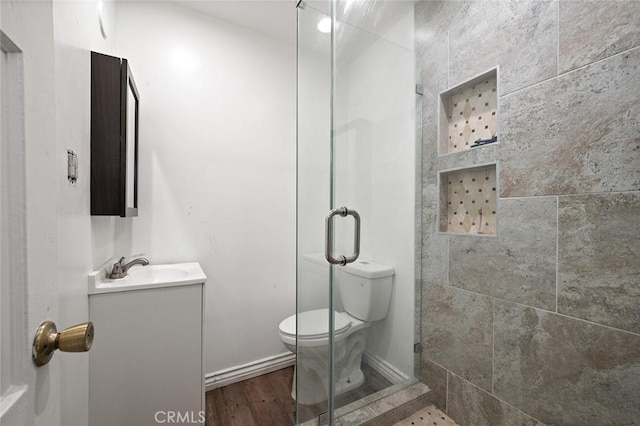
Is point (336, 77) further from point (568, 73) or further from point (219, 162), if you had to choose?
point (219, 162)

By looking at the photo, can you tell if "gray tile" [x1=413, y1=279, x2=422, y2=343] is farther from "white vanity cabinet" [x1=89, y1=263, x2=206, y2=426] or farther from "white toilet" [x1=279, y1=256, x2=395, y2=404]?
"white vanity cabinet" [x1=89, y1=263, x2=206, y2=426]

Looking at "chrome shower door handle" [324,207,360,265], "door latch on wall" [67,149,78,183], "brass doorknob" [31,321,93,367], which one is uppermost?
"door latch on wall" [67,149,78,183]

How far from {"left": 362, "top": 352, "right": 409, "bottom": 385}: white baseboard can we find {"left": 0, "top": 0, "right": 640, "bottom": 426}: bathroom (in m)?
0.01

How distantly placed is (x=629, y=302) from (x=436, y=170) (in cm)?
88

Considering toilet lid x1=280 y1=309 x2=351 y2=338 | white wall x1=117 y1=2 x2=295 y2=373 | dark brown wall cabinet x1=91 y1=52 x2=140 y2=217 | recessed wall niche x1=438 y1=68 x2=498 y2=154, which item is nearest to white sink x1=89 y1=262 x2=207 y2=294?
white wall x1=117 y1=2 x2=295 y2=373

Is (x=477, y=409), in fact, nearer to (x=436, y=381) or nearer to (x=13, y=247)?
(x=436, y=381)

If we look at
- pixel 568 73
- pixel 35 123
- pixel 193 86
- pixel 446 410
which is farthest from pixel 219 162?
pixel 446 410

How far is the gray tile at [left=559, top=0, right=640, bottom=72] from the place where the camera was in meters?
0.88

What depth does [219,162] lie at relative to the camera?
1.95m

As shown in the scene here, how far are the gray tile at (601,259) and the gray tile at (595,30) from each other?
489mm

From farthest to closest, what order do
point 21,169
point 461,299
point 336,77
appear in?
point 461,299 < point 336,77 < point 21,169

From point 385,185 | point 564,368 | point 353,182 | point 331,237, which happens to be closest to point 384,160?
point 385,185

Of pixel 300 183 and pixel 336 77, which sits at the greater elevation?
pixel 336 77

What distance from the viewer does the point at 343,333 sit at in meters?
1.26
